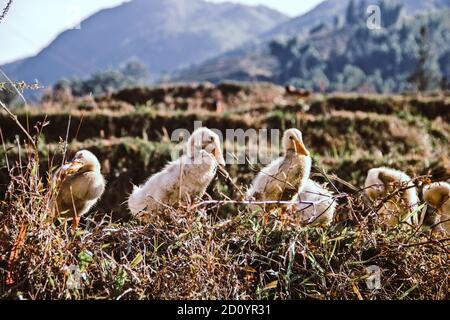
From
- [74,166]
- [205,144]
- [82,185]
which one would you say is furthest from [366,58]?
[74,166]

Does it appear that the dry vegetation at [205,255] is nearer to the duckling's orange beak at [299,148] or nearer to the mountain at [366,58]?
the duckling's orange beak at [299,148]

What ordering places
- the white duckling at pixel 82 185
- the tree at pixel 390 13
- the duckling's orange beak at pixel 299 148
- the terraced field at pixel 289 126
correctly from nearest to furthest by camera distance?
the white duckling at pixel 82 185 → the duckling's orange beak at pixel 299 148 → the terraced field at pixel 289 126 → the tree at pixel 390 13

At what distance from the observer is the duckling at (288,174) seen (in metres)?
5.87

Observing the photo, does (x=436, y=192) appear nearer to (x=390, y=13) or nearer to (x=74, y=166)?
(x=74, y=166)

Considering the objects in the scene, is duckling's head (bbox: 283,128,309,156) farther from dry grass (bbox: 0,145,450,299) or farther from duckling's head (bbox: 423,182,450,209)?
dry grass (bbox: 0,145,450,299)

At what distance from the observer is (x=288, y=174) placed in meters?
Answer: 6.03

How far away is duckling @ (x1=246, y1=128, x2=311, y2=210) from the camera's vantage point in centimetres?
587

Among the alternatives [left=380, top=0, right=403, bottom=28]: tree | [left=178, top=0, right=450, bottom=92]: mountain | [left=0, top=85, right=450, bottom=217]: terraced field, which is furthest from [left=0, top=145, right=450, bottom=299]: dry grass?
[left=380, top=0, right=403, bottom=28]: tree

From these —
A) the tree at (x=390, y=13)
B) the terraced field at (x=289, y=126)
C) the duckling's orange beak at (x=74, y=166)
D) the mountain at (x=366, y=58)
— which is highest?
the tree at (x=390, y=13)

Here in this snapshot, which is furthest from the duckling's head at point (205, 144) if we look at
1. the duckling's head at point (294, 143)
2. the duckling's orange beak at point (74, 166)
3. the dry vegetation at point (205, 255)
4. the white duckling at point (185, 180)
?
the dry vegetation at point (205, 255)

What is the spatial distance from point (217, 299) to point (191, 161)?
11.8 feet
